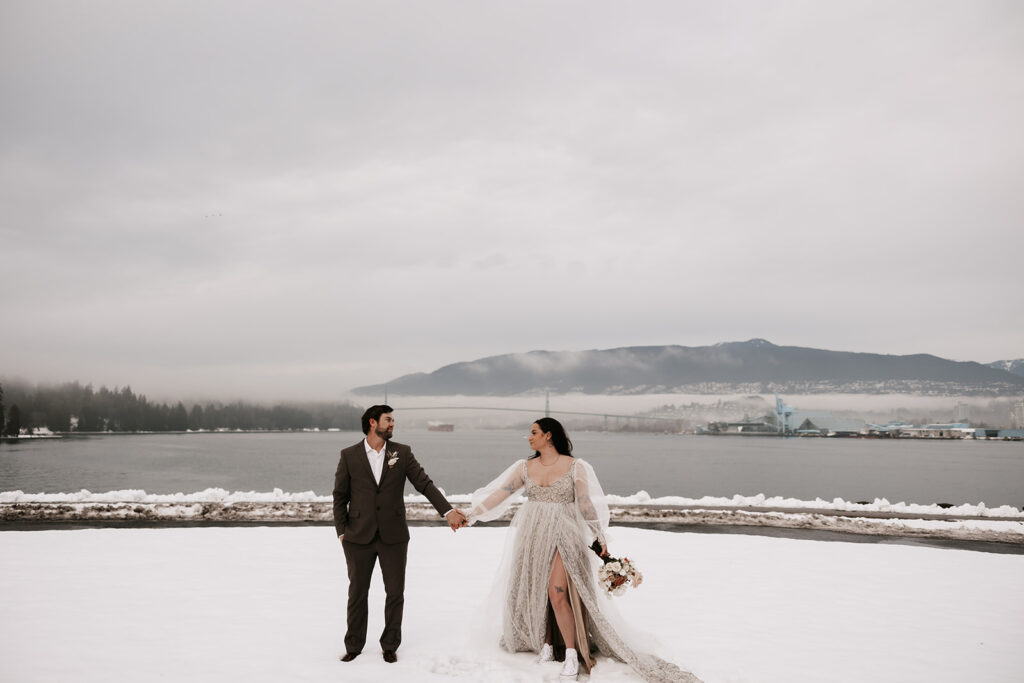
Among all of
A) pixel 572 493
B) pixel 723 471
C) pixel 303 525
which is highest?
pixel 572 493

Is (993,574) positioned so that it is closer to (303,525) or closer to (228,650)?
(228,650)

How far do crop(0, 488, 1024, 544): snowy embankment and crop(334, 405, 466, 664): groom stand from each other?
422 inches

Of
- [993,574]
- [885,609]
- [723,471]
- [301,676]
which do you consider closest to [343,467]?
[301,676]

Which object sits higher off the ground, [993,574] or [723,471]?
[993,574]

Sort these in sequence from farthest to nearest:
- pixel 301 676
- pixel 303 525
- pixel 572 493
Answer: pixel 303 525 < pixel 572 493 < pixel 301 676

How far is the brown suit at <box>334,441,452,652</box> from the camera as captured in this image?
5.79 m

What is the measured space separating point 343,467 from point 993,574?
10080mm

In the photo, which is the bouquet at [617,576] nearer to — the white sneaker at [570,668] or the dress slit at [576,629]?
the dress slit at [576,629]

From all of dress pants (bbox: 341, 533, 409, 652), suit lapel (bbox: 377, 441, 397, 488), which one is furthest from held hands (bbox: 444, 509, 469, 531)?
suit lapel (bbox: 377, 441, 397, 488)

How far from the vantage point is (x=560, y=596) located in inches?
224

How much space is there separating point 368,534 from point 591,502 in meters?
1.94

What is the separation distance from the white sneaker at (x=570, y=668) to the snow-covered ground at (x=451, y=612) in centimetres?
10

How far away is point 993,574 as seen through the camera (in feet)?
33.5

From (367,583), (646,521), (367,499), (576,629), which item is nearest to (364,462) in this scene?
(367,499)
